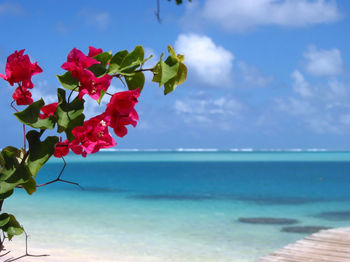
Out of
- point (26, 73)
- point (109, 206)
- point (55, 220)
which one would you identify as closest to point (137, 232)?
point (55, 220)

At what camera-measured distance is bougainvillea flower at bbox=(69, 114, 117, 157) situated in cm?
93

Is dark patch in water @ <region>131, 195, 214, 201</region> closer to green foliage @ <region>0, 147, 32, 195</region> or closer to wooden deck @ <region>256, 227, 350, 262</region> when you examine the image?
wooden deck @ <region>256, 227, 350, 262</region>

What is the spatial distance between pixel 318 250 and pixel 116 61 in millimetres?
5046

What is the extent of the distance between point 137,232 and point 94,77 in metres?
11.6

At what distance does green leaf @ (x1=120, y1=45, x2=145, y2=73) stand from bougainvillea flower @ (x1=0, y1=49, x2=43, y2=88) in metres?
0.17

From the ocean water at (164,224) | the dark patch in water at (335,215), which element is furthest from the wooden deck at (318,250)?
the dark patch in water at (335,215)

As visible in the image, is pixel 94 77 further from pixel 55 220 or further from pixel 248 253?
pixel 55 220

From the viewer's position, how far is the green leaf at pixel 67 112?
0.86m

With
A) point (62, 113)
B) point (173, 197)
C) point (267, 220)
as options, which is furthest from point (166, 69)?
point (173, 197)

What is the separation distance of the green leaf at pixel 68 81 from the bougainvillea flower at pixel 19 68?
11 centimetres

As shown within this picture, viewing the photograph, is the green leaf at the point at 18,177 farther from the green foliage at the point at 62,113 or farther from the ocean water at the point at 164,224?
the ocean water at the point at 164,224

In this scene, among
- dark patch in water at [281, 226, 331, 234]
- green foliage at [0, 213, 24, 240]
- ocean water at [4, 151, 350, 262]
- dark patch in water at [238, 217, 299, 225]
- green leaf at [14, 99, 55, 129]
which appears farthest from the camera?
dark patch in water at [238, 217, 299, 225]

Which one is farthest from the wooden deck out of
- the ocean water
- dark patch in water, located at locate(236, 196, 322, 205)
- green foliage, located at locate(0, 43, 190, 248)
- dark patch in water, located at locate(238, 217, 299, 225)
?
dark patch in water, located at locate(236, 196, 322, 205)

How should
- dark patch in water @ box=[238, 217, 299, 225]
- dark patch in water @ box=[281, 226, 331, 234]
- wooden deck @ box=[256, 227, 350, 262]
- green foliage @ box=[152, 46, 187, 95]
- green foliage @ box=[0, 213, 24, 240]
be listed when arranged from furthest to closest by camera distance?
dark patch in water @ box=[238, 217, 299, 225], dark patch in water @ box=[281, 226, 331, 234], wooden deck @ box=[256, 227, 350, 262], green foliage @ box=[0, 213, 24, 240], green foliage @ box=[152, 46, 187, 95]
